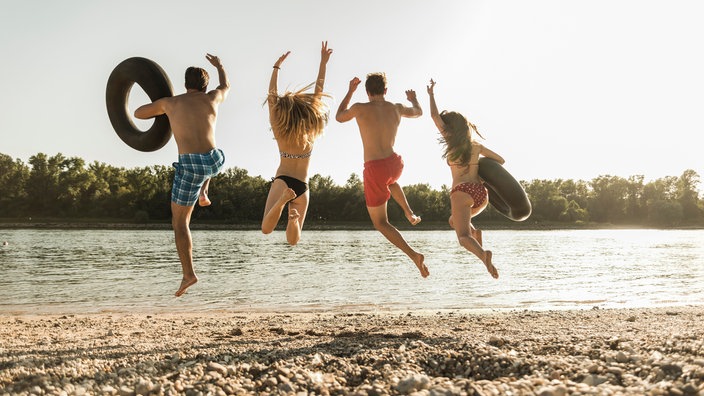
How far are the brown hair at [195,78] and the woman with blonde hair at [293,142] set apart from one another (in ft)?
2.98

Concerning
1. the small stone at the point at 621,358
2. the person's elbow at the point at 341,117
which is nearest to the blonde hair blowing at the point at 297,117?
the person's elbow at the point at 341,117

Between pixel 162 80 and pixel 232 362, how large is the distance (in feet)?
11.9

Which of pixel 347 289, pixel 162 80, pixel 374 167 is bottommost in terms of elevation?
pixel 347 289

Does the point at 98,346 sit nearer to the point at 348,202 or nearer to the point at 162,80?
the point at 162,80

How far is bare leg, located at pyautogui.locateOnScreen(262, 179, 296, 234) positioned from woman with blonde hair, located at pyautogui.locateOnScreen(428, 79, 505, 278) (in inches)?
82.9

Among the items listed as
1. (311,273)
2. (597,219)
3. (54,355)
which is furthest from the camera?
(597,219)

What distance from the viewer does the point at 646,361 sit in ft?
15.3

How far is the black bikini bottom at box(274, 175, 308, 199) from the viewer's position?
7.04 metres

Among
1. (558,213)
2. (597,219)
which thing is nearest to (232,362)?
(558,213)

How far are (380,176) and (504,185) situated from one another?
1.64m

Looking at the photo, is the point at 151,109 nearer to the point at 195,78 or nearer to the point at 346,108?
the point at 195,78

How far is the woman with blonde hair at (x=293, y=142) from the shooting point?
23.0ft

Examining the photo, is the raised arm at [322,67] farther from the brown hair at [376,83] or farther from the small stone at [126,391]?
the small stone at [126,391]

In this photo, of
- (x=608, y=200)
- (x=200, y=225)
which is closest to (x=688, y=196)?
(x=608, y=200)
